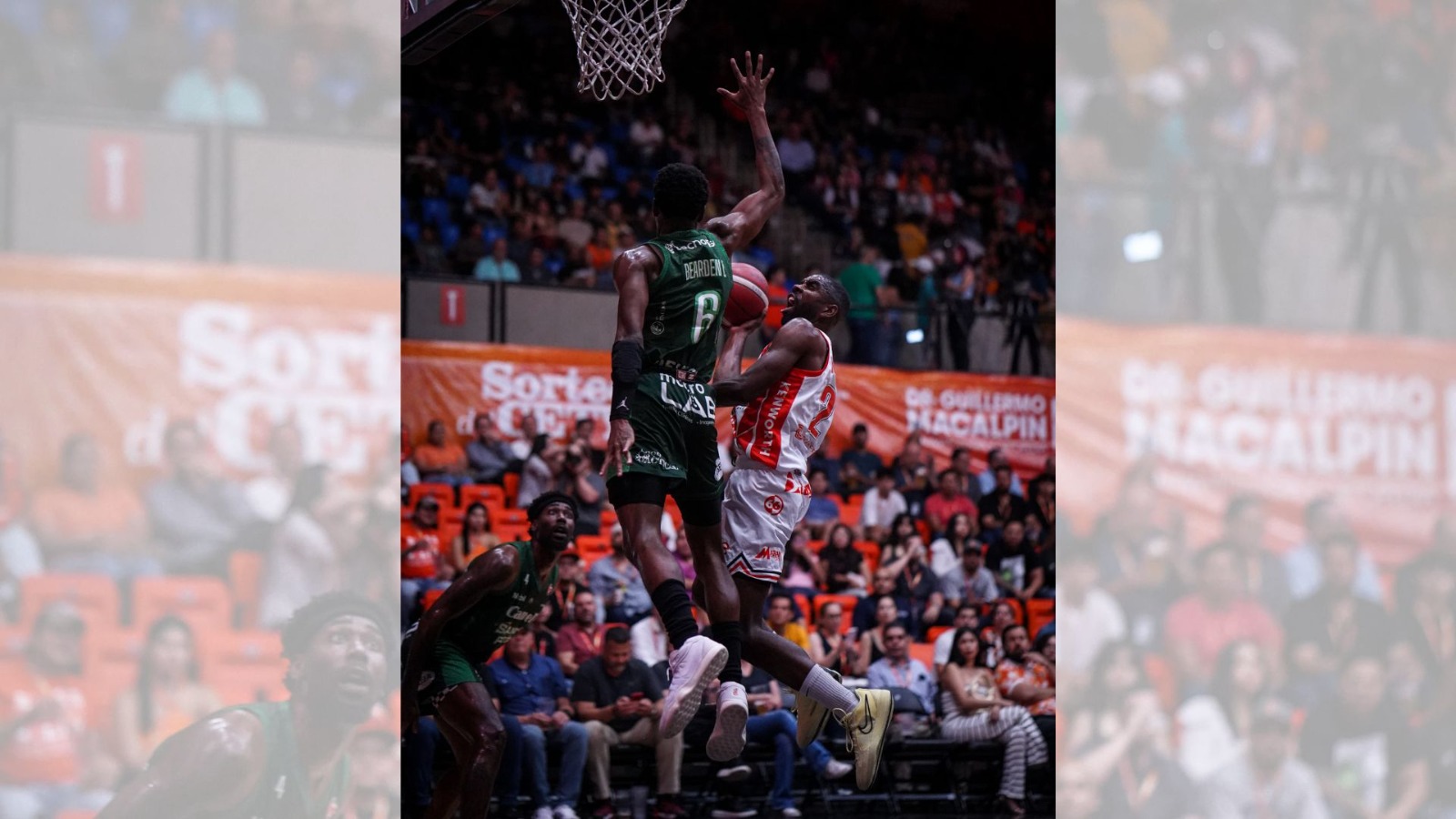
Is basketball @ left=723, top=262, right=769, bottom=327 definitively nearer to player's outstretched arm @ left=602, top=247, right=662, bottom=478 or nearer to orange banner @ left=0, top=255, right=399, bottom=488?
player's outstretched arm @ left=602, top=247, right=662, bottom=478

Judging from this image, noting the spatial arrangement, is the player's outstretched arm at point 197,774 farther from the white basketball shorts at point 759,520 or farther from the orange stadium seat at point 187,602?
the white basketball shorts at point 759,520

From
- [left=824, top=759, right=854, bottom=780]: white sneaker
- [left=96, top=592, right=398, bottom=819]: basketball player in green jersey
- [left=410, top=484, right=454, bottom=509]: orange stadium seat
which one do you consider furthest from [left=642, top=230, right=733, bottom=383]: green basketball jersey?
[left=410, top=484, right=454, bottom=509]: orange stadium seat

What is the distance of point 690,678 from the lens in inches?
248

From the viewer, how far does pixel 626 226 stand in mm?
17203

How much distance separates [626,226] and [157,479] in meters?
12.3

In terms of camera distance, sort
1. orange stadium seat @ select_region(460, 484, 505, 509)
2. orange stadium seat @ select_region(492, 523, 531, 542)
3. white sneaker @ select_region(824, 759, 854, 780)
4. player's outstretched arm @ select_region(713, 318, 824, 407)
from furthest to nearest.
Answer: orange stadium seat @ select_region(460, 484, 505, 509) < orange stadium seat @ select_region(492, 523, 531, 542) < white sneaker @ select_region(824, 759, 854, 780) < player's outstretched arm @ select_region(713, 318, 824, 407)

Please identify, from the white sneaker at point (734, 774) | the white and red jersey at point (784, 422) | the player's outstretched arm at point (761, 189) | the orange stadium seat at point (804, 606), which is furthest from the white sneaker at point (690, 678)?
the orange stadium seat at point (804, 606)

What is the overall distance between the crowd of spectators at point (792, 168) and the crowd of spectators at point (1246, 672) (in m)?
9.12

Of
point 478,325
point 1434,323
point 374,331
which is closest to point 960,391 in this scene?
point 478,325

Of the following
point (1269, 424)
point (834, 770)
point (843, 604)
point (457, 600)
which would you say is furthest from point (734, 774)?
point (1269, 424)

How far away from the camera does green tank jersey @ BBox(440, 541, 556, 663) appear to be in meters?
7.96

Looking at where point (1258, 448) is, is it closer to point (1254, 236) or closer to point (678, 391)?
point (1254, 236)

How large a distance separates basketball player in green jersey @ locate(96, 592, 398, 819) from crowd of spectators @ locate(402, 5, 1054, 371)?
32.2ft

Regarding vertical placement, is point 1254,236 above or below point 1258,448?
above
